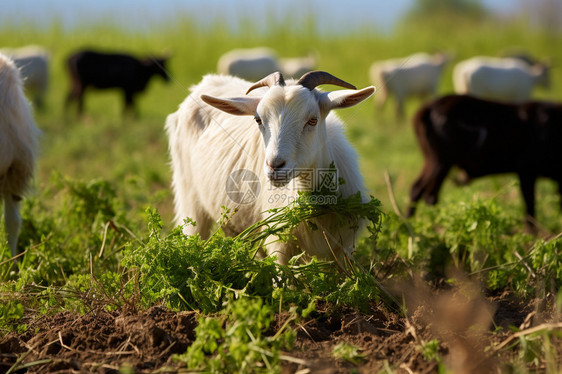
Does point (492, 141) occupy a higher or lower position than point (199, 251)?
lower

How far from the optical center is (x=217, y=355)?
3.40m

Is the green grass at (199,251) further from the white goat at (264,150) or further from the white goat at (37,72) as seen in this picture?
the white goat at (37,72)

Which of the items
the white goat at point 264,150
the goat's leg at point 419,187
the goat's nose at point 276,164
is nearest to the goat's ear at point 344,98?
the white goat at point 264,150

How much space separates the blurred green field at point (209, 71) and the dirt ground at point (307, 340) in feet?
16.9

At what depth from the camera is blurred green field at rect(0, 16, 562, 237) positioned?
11977 mm

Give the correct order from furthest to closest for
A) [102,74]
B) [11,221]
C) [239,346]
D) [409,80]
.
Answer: [409,80] → [102,74] → [11,221] → [239,346]

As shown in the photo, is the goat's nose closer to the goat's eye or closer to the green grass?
the goat's eye

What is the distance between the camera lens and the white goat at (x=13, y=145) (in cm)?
558

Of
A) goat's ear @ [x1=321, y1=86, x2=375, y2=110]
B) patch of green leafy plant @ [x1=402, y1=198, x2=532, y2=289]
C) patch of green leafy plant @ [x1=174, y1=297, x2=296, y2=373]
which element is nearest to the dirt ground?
patch of green leafy plant @ [x1=174, y1=297, x2=296, y2=373]

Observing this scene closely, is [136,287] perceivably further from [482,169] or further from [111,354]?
[482,169]

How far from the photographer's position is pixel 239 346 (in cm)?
319

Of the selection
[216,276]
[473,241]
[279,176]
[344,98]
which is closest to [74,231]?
[216,276]

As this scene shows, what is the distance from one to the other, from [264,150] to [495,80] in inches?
623

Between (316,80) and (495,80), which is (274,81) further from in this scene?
(495,80)
